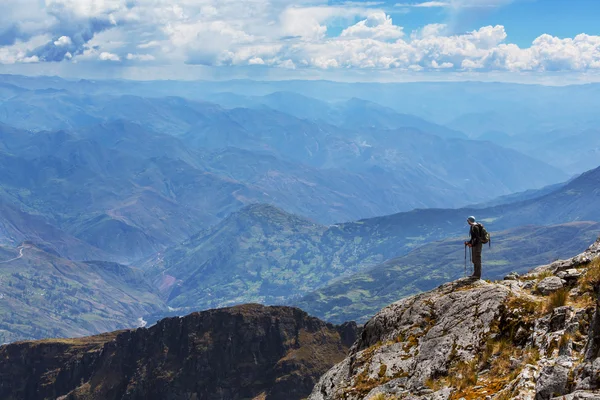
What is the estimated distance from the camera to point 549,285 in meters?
→ 23.8

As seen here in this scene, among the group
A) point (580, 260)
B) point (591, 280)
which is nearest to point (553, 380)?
point (591, 280)

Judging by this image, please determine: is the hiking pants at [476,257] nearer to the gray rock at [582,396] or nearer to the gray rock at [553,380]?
the gray rock at [553,380]

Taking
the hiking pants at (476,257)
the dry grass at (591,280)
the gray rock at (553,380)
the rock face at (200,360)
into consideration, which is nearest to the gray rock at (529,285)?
the dry grass at (591,280)

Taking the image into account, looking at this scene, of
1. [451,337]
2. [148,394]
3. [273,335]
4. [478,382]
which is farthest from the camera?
[273,335]

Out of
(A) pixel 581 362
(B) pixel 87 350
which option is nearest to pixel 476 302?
(A) pixel 581 362

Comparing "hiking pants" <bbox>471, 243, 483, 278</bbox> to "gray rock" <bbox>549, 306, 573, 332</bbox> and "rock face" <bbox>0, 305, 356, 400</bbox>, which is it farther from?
"rock face" <bbox>0, 305, 356, 400</bbox>

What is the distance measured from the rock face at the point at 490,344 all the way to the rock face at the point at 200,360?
11611 cm

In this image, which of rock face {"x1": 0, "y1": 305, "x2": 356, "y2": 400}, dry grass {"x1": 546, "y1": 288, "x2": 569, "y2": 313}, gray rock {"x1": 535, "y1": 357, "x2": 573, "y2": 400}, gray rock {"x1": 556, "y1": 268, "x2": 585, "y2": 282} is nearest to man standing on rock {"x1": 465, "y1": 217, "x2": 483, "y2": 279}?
gray rock {"x1": 556, "y1": 268, "x2": 585, "y2": 282}

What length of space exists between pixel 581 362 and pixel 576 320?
2660 millimetres

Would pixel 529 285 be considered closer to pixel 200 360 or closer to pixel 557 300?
pixel 557 300

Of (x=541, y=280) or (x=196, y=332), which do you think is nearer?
(x=541, y=280)

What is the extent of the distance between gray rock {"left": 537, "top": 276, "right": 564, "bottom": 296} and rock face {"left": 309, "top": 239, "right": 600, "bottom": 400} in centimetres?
4

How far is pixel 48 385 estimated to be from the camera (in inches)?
6403

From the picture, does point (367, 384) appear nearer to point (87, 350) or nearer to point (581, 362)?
point (581, 362)
